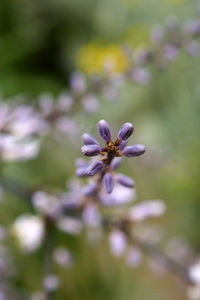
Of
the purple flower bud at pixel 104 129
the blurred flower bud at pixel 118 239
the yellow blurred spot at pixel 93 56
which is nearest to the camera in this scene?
the purple flower bud at pixel 104 129

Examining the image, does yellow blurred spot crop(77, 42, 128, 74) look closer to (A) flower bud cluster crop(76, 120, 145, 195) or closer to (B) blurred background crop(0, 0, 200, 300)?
(B) blurred background crop(0, 0, 200, 300)

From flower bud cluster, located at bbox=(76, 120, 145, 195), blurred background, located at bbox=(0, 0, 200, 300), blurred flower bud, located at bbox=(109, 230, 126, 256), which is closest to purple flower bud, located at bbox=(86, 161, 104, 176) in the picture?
flower bud cluster, located at bbox=(76, 120, 145, 195)

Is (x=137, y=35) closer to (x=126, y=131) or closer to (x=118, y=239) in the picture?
(x=118, y=239)

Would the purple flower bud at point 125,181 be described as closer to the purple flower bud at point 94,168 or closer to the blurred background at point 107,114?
the purple flower bud at point 94,168


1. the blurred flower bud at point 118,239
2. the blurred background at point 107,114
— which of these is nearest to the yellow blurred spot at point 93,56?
the blurred background at point 107,114

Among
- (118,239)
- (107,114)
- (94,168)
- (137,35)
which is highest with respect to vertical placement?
(137,35)

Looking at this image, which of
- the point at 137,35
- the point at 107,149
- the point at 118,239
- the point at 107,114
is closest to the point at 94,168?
the point at 107,149
